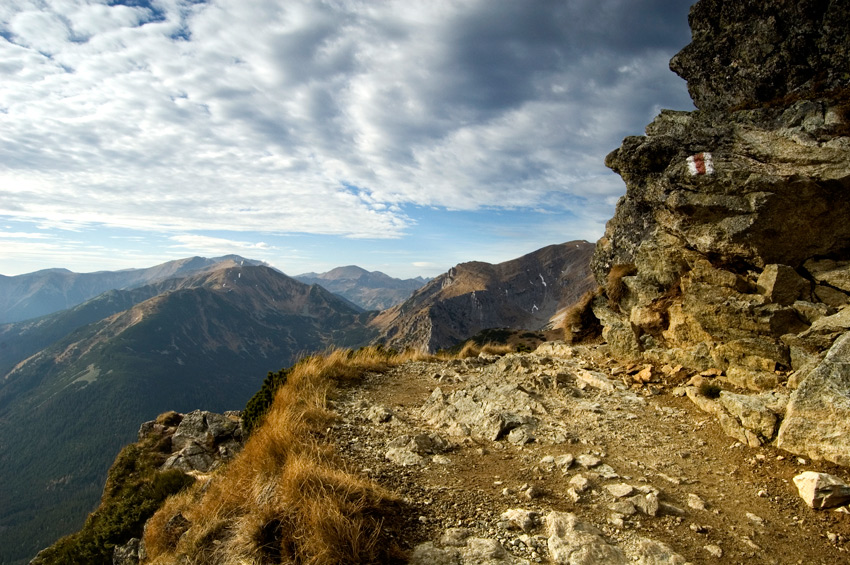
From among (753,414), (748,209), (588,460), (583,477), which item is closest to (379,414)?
(588,460)

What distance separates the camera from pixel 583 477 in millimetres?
6891

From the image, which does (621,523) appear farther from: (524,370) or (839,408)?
(524,370)

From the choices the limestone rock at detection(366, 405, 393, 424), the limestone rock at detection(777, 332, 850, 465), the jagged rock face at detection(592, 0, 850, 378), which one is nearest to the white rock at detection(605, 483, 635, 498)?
the limestone rock at detection(777, 332, 850, 465)

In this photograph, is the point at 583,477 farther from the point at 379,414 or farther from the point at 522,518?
the point at 379,414

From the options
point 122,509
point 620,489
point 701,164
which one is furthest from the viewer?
point 122,509

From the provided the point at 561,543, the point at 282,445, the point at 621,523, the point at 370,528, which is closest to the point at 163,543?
the point at 282,445

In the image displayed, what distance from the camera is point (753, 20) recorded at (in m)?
14.1

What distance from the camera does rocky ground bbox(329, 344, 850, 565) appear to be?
513 centimetres

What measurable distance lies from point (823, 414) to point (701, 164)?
7.82 metres

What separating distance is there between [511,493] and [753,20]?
17.8 meters

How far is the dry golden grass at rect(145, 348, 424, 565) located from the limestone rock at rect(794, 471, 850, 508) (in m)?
5.82

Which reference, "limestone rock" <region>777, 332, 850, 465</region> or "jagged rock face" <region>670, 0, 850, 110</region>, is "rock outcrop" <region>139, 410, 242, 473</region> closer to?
"limestone rock" <region>777, 332, 850, 465</region>

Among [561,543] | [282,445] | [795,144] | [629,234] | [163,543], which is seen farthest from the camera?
[629,234]

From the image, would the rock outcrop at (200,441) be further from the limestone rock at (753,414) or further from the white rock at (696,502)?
the limestone rock at (753,414)
